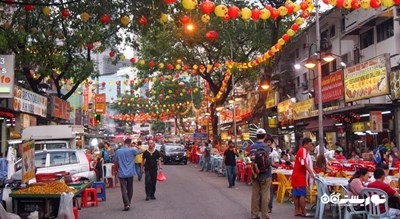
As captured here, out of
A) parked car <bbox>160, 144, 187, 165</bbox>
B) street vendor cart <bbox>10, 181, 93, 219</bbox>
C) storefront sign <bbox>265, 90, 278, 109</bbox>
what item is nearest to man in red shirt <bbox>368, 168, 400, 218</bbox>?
street vendor cart <bbox>10, 181, 93, 219</bbox>

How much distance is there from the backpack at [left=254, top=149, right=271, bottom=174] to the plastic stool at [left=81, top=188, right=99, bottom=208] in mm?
5672

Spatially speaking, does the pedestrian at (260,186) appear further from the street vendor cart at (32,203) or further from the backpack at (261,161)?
the street vendor cart at (32,203)

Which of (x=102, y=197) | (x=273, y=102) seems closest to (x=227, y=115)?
(x=273, y=102)

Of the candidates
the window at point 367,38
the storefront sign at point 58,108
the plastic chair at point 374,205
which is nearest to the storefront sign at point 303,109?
the window at point 367,38

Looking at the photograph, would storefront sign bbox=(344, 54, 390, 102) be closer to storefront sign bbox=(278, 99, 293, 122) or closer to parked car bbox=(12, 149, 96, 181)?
storefront sign bbox=(278, 99, 293, 122)

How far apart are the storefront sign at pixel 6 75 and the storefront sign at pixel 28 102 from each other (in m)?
5.24

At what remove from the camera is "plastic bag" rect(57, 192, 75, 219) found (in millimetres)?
9172

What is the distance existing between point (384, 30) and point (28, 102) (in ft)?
56.8

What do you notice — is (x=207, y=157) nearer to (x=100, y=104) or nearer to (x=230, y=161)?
(x=230, y=161)

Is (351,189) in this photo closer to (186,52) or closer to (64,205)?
(64,205)

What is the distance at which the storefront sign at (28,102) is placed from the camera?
854 inches

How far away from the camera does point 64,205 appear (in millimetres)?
9258

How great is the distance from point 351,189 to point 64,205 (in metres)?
5.35

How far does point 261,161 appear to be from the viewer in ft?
34.7
